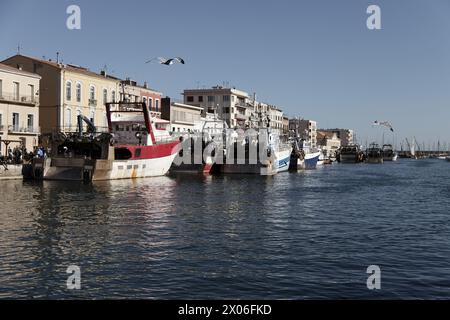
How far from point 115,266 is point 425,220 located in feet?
56.7

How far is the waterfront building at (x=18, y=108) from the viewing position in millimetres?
61469

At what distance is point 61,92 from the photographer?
69.6 metres

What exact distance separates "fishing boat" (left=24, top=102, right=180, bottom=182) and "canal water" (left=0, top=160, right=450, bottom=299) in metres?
14.7

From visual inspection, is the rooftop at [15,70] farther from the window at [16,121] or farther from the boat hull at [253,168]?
the boat hull at [253,168]

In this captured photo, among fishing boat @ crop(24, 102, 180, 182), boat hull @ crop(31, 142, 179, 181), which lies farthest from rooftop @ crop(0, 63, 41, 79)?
boat hull @ crop(31, 142, 179, 181)

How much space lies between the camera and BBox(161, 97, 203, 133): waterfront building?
320 feet

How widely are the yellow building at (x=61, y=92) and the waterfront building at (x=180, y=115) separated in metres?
22.4

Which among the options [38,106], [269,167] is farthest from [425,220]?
[38,106]

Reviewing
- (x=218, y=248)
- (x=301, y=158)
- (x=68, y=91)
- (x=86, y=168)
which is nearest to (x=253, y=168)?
(x=301, y=158)

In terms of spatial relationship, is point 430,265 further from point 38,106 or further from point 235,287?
point 38,106

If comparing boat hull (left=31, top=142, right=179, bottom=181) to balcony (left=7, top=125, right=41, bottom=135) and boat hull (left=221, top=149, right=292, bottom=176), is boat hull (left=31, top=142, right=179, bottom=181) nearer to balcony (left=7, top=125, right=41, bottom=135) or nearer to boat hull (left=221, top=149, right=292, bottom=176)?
balcony (left=7, top=125, right=41, bottom=135)

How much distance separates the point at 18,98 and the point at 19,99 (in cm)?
16
